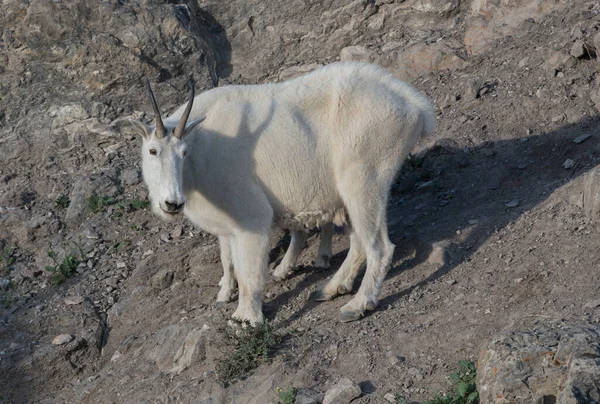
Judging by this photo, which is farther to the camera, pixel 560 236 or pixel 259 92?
pixel 259 92

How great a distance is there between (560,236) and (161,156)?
3938 mm

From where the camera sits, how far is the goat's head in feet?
23.7

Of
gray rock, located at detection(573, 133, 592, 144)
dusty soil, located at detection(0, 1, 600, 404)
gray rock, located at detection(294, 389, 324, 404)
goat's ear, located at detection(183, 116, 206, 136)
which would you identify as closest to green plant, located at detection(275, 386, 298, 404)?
gray rock, located at detection(294, 389, 324, 404)

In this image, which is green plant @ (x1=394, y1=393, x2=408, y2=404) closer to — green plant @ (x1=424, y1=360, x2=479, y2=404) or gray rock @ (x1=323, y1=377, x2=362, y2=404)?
green plant @ (x1=424, y1=360, x2=479, y2=404)

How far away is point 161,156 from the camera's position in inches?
293

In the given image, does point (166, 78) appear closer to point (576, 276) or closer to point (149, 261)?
point (149, 261)

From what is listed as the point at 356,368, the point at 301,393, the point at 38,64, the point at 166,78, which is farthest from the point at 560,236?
the point at 38,64

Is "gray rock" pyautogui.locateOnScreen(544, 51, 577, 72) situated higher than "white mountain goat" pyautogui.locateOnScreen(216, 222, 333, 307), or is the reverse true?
"gray rock" pyautogui.locateOnScreen(544, 51, 577, 72)

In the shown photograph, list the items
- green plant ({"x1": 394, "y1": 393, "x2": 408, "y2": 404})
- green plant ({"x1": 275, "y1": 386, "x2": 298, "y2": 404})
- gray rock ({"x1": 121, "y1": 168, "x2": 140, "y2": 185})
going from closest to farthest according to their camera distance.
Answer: green plant ({"x1": 394, "y1": 393, "x2": 408, "y2": 404}), green plant ({"x1": 275, "y1": 386, "x2": 298, "y2": 404}), gray rock ({"x1": 121, "y1": 168, "x2": 140, "y2": 185})

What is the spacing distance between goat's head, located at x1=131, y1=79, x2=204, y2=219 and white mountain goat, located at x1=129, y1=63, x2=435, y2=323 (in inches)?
5.8

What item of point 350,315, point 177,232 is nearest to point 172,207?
point 350,315

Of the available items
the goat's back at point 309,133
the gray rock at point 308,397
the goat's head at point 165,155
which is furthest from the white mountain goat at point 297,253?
the gray rock at point 308,397

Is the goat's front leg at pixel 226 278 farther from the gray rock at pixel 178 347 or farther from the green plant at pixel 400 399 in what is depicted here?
the green plant at pixel 400 399

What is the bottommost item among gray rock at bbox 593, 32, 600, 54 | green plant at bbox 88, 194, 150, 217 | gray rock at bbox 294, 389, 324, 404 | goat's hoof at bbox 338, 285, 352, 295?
goat's hoof at bbox 338, 285, 352, 295
